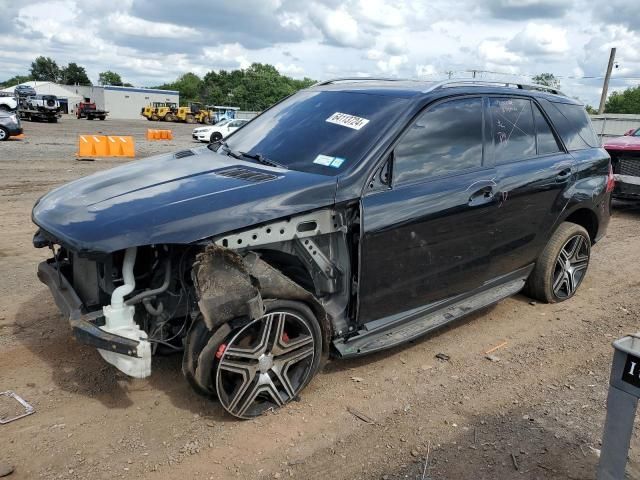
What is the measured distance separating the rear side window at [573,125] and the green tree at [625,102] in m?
76.4

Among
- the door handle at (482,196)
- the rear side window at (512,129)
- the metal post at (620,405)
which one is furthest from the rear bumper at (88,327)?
the rear side window at (512,129)

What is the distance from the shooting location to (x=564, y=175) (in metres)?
4.63

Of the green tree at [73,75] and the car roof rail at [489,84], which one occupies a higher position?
the green tree at [73,75]

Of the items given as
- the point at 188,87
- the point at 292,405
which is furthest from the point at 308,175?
the point at 188,87

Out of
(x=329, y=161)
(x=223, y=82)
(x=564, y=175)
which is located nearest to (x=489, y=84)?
(x=564, y=175)

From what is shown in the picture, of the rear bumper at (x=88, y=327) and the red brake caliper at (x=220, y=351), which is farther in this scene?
the red brake caliper at (x=220, y=351)

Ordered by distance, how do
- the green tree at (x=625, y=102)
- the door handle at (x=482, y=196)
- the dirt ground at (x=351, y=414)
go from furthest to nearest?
1. the green tree at (x=625, y=102)
2. the door handle at (x=482, y=196)
3. the dirt ground at (x=351, y=414)

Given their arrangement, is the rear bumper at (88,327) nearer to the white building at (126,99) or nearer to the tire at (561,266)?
the tire at (561,266)

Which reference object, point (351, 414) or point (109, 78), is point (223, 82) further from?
point (351, 414)

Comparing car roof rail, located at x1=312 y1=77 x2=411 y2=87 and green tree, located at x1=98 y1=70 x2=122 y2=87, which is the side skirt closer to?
car roof rail, located at x1=312 y1=77 x2=411 y2=87

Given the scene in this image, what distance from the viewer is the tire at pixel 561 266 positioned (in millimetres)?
4824

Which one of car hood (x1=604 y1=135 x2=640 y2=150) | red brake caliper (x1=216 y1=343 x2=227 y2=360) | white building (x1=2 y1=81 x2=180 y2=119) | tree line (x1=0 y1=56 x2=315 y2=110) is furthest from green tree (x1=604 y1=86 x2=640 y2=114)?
red brake caliper (x1=216 y1=343 x2=227 y2=360)

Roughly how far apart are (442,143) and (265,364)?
1929 millimetres

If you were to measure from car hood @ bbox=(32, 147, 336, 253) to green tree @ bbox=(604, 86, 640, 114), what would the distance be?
79.8 metres
